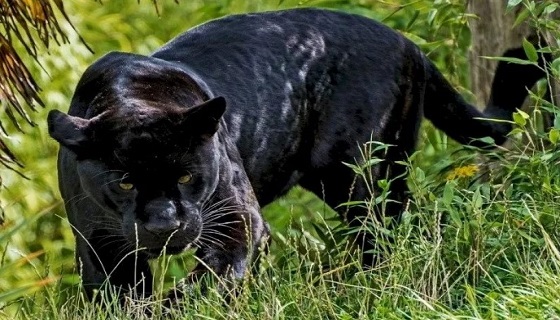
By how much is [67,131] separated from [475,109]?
2.02 meters

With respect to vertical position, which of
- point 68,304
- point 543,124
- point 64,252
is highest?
point 68,304

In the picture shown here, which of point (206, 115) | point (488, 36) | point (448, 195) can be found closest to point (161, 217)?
point (206, 115)

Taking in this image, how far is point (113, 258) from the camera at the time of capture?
4.71 m

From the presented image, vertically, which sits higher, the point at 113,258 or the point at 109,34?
the point at 113,258

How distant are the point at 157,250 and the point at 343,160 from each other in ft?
3.84

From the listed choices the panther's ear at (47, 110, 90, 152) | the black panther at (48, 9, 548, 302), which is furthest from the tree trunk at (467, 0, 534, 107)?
the panther's ear at (47, 110, 90, 152)

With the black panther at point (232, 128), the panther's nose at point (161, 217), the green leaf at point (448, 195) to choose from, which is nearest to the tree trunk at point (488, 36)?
the black panther at point (232, 128)

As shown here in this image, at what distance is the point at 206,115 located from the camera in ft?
14.5

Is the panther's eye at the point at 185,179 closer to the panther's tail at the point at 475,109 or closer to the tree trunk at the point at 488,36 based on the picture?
the panther's tail at the point at 475,109

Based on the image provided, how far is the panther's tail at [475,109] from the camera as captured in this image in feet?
18.1

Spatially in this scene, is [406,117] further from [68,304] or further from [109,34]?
[109,34]

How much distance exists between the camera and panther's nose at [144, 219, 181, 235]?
14.2ft

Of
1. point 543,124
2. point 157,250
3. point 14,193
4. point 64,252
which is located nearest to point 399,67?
point 543,124

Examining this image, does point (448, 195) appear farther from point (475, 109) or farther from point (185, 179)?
point (475, 109)
